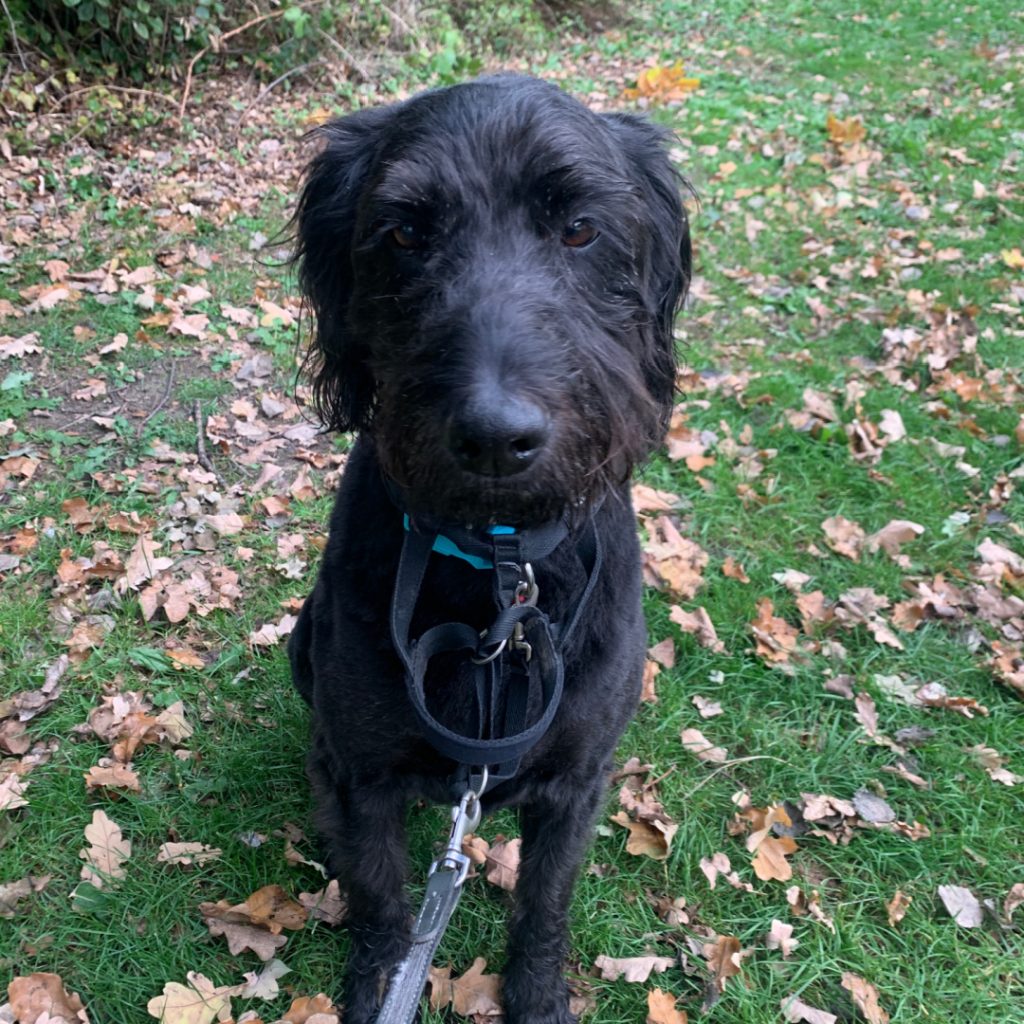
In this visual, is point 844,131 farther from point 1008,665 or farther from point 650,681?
point 650,681

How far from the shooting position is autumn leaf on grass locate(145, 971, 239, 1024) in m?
2.31

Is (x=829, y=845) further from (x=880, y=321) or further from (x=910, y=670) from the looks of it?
(x=880, y=321)

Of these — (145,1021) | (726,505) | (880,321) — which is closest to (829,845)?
(726,505)

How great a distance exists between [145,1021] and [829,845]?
2148 millimetres

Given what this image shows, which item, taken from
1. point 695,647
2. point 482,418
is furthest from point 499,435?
point 695,647

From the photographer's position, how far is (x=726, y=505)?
4.24 meters

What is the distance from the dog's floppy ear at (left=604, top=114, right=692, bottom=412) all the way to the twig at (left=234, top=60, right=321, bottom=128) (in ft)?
19.6

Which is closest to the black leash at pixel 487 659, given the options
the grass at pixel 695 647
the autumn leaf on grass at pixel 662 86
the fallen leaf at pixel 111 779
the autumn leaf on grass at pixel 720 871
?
the grass at pixel 695 647

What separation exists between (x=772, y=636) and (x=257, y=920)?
220cm

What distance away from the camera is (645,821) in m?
2.89

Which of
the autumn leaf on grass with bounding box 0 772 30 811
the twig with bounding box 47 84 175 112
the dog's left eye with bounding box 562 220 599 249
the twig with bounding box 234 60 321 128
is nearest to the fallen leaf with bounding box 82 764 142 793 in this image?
the autumn leaf on grass with bounding box 0 772 30 811

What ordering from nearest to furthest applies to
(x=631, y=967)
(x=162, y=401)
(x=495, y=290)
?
(x=495, y=290) < (x=631, y=967) < (x=162, y=401)

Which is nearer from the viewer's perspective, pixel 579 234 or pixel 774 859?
pixel 579 234

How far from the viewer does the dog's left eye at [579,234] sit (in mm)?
1837
